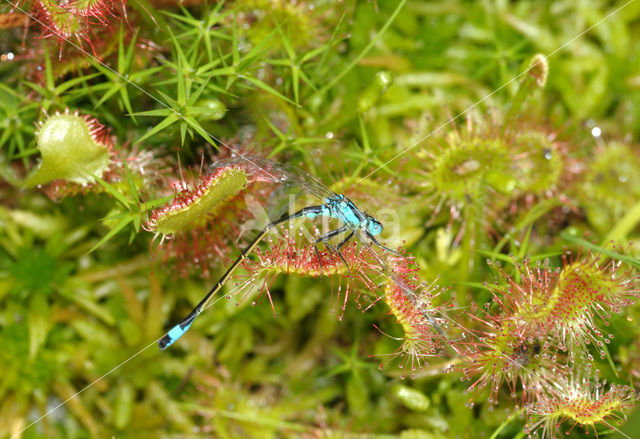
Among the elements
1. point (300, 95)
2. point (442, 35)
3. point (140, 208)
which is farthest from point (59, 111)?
point (442, 35)

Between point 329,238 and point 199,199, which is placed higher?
point 199,199

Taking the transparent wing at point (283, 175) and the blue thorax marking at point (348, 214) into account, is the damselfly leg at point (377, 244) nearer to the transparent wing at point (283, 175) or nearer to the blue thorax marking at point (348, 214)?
the blue thorax marking at point (348, 214)

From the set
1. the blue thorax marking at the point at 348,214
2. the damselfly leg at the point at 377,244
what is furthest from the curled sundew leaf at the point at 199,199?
the damselfly leg at the point at 377,244

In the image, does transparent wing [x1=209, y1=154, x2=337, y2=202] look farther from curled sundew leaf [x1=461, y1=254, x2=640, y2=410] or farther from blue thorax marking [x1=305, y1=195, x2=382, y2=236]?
curled sundew leaf [x1=461, y1=254, x2=640, y2=410]

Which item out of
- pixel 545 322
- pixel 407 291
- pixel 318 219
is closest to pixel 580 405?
pixel 545 322

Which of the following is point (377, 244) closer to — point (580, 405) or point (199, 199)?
point (199, 199)

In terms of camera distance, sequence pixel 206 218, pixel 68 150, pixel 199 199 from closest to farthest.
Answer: pixel 199 199
pixel 68 150
pixel 206 218
